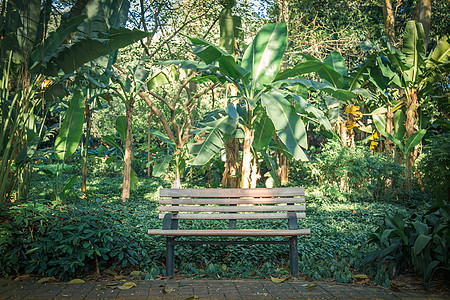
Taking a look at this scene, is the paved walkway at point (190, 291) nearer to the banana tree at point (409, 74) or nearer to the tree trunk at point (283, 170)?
the banana tree at point (409, 74)

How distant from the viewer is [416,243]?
3389 millimetres

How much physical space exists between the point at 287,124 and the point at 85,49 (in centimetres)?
277

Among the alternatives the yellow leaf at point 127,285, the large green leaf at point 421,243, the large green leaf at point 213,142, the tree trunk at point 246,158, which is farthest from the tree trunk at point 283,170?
the yellow leaf at point 127,285

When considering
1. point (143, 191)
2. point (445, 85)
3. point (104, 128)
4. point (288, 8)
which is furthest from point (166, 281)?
point (104, 128)

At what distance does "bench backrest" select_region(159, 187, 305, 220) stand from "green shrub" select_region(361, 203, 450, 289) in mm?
930

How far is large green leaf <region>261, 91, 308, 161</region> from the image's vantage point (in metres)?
5.08

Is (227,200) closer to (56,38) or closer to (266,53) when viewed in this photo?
(266,53)

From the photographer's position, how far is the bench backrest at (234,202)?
14.2 feet

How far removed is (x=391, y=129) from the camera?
360 inches

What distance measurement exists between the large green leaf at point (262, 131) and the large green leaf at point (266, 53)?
76cm

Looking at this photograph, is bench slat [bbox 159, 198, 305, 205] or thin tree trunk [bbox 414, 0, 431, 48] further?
thin tree trunk [bbox 414, 0, 431, 48]

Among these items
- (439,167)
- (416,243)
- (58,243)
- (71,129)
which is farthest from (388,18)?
(58,243)

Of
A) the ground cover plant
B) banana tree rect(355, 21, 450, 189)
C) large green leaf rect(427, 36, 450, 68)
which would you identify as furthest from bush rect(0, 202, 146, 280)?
large green leaf rect(427, 36, 450, 68)

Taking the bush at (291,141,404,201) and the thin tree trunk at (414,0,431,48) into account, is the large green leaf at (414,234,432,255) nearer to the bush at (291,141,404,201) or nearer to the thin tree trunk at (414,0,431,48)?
the bush at (291,141,404,201)
